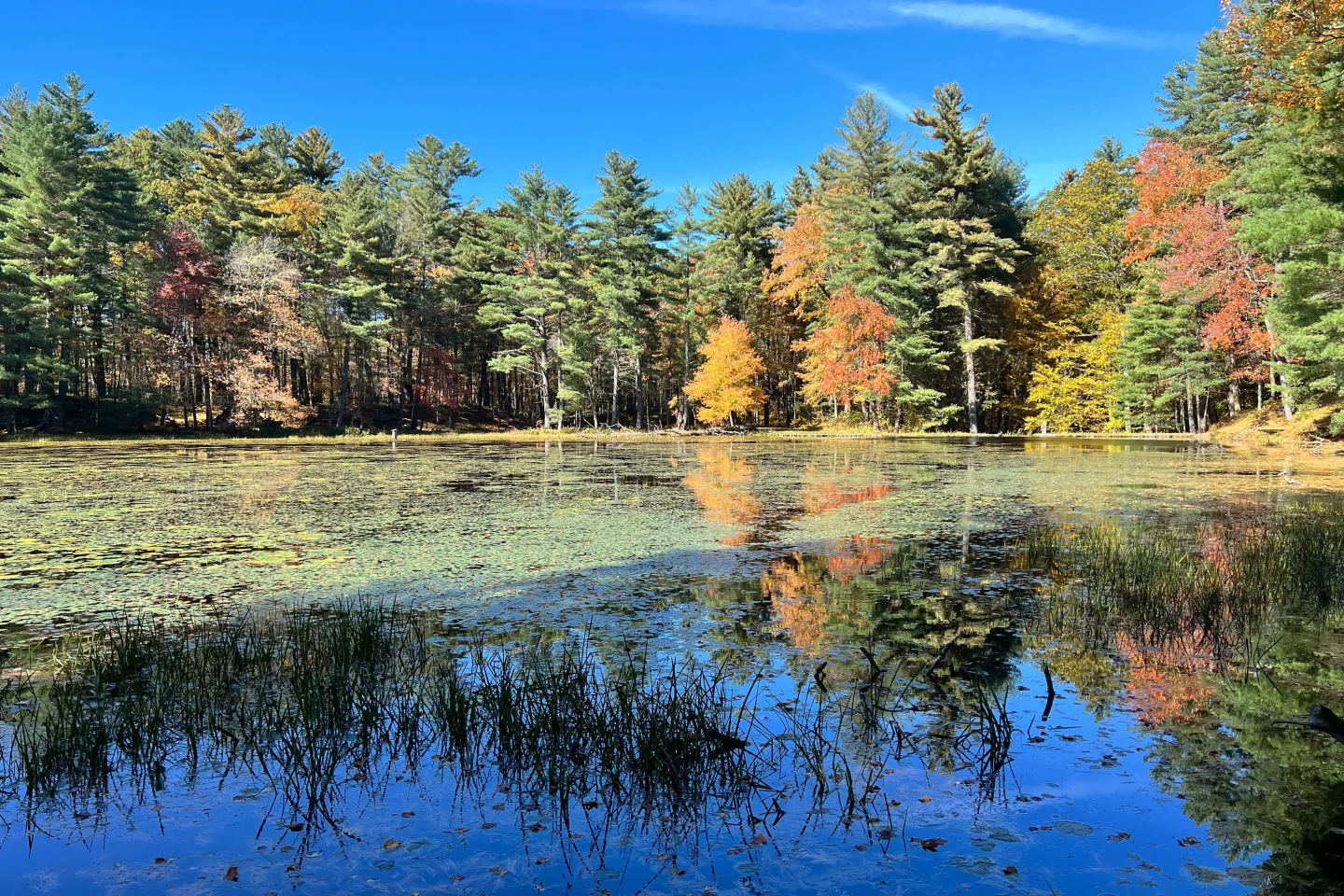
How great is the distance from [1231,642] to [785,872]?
3951 mm

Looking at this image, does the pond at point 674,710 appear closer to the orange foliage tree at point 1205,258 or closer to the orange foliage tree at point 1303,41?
the orange foliage tree at point 1303,41

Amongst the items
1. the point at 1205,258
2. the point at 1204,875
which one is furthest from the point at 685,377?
the point at 1204,875

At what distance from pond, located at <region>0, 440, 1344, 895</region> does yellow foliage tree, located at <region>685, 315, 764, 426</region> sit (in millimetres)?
29899

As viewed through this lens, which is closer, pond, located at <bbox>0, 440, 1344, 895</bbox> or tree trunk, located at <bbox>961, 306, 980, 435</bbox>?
pond, located at <bbox>0, 440, 1344, 895</bbox>

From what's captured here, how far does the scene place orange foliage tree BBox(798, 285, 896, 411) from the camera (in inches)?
1355

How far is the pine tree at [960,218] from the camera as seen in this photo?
111ft

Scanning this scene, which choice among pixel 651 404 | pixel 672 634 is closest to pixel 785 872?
pixel 672 634

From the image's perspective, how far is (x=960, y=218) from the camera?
117 ft

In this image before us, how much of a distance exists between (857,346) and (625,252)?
11.9 meters

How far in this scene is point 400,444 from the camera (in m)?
30.5

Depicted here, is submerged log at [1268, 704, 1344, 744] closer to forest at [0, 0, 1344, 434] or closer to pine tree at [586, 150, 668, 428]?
forest at [0, 0, 1344, 434]

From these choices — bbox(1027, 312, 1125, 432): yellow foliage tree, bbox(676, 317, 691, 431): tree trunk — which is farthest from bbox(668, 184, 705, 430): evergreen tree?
bbox(1027, 312, 1125, 432): yellow foliage tree

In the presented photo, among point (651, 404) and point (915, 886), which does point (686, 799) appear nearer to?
point (915, 886)

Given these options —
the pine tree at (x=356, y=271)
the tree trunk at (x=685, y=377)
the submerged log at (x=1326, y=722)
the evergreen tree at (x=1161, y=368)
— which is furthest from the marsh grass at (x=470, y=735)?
the tree trunk at (x=685, y=377)
